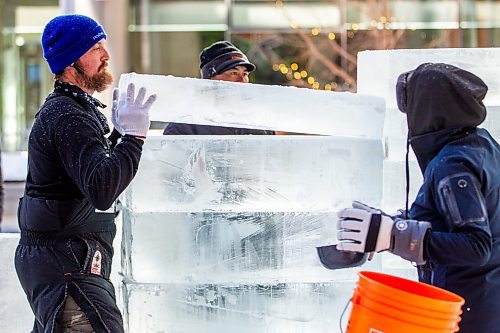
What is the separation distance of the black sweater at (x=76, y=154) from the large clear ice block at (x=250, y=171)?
1.78 ft

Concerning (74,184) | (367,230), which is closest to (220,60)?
(74,184)

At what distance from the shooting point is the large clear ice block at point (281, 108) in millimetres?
3139

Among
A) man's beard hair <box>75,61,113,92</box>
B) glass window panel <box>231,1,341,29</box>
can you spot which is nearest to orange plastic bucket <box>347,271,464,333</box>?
man's beard hair <box>75,61,113,92</box>

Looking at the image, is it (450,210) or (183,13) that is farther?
(183,13)

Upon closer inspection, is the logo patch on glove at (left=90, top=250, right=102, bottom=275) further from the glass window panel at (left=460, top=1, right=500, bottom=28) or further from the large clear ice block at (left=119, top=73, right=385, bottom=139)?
the glass window panel at (left=460, top=1, right=500, bottom=28)

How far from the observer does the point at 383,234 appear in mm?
2256

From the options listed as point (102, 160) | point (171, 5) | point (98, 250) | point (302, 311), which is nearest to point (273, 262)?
point (302, 311)

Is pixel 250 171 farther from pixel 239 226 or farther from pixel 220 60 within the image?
pixel 220 60

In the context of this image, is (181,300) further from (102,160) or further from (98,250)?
(102,160)

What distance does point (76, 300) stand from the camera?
2.52m

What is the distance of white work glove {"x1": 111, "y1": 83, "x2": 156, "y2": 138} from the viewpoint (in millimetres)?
2527

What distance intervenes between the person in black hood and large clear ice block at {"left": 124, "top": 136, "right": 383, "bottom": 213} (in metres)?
0.72

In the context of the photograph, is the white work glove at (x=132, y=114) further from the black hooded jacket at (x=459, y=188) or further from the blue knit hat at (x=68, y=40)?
the black hooded jacket at (x=459, y=188)

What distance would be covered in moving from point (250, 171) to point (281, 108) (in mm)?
272
